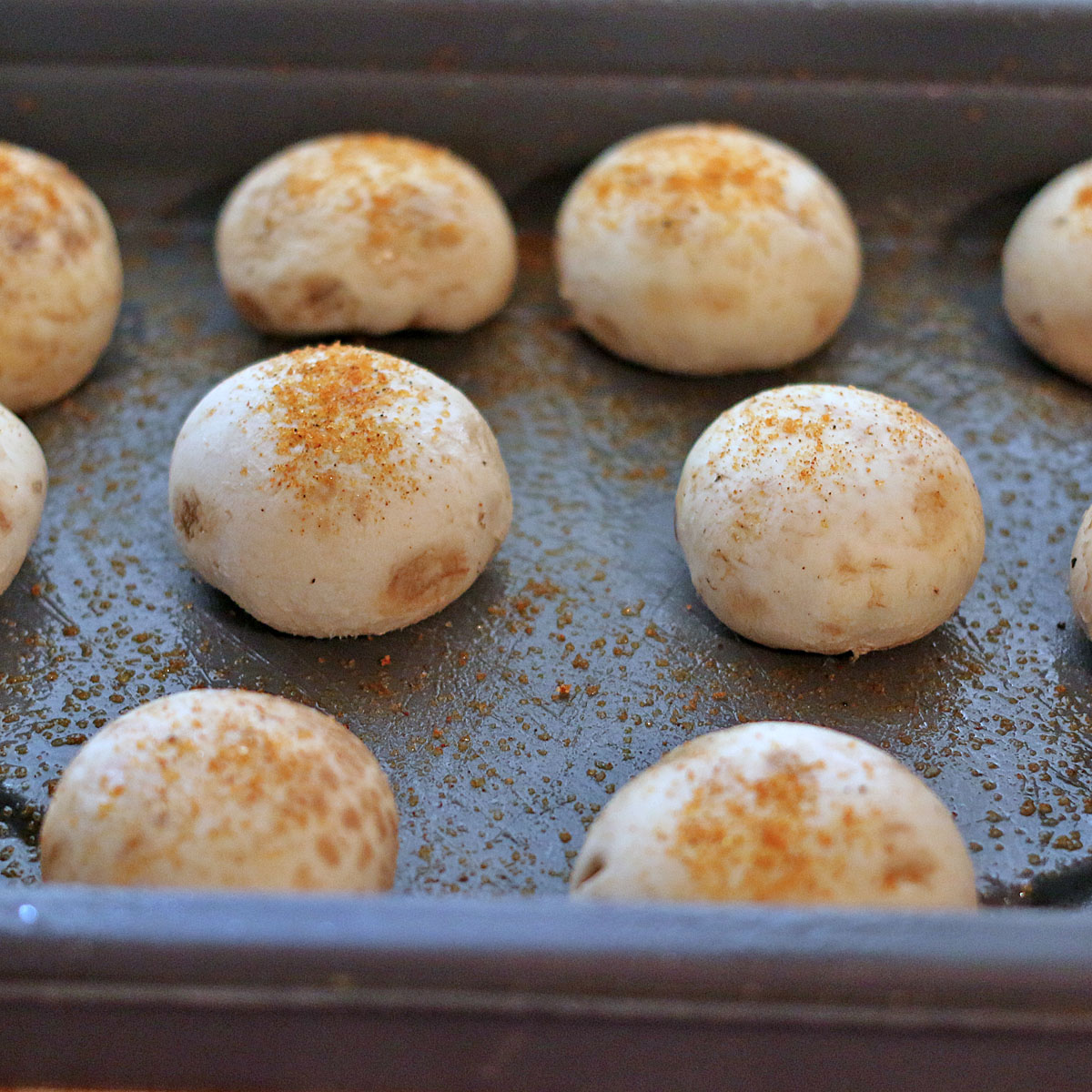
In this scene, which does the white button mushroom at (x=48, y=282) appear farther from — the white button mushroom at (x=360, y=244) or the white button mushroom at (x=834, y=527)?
the white button mushroom at (x=834, y=527)

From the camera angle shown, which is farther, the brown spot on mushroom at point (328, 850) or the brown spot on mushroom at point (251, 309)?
the brown spot on mushroom at point (251, 309)

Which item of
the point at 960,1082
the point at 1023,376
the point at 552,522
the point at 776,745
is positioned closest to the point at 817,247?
the point at 1023,376

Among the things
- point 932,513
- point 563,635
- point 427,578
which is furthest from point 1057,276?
point 427,578

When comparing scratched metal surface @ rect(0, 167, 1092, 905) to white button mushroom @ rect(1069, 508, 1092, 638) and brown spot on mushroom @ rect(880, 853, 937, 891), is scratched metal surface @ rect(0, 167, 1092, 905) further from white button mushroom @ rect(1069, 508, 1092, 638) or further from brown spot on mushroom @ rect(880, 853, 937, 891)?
brown spot on mushroom @ rect(880, 853, 937, 891)

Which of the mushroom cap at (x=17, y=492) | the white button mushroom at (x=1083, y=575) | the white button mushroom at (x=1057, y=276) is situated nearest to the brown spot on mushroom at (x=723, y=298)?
the white button mushroom at (x=1057, y=276)

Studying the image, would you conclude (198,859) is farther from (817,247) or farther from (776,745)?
(817,247)

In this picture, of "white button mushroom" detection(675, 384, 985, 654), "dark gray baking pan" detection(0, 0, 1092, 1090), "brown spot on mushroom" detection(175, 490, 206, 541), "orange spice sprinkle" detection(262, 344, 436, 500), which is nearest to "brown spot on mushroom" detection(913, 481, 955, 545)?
"white button mushroom" detection(675, 384, 985, 654)
